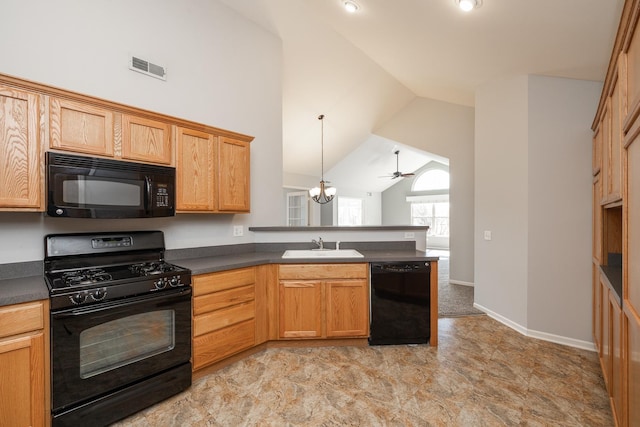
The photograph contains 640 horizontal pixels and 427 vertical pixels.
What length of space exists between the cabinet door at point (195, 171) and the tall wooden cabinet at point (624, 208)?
8.88 ft

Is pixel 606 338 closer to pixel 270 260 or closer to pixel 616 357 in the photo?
pixel 616 357

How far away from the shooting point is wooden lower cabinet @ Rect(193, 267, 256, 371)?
2.39 meters

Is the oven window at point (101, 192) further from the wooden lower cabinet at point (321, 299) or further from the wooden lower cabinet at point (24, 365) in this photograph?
the wooden lower cabinet at point (321, 299)

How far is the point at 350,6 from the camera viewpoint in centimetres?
322

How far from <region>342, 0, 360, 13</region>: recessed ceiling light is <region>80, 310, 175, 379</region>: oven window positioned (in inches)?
128

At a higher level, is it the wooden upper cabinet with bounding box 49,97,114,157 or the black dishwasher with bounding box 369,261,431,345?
the wooden upper cabinet with bounding box 49,97,114,157

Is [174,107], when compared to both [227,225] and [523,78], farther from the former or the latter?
[523,78]

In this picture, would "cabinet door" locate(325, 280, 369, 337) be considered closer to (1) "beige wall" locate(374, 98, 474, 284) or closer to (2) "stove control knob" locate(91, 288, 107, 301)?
(2) "stove control knob" locate(91, 288, 107, 301)

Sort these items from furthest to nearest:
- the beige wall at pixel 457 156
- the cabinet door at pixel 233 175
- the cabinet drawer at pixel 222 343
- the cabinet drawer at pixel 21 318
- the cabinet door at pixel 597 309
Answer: the beige wall at pixel 457 156, the cabinet door at pixel 233 175, the cabinet door at pixel 597 309, the cabinet drawer at pixel 222 343, the cabinet drawer at pixel 21 318

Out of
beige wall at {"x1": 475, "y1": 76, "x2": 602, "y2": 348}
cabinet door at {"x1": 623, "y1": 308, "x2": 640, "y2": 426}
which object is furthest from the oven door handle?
beige wall at {"x1": 475, "y1": 76, "x2": 602, "y2": 348}

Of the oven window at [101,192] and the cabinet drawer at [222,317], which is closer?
the oven window at [101,192]

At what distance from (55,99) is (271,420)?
94.3 inches

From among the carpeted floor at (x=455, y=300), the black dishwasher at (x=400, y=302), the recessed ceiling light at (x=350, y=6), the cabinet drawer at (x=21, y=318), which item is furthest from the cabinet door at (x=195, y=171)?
the carpeted floor at (x=455, y=300)

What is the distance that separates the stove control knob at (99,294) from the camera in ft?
5.99
